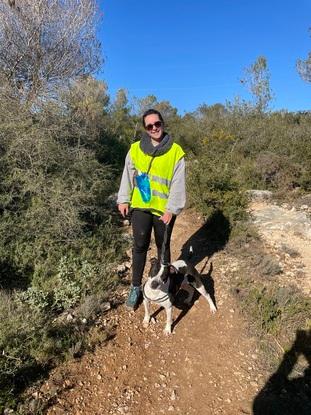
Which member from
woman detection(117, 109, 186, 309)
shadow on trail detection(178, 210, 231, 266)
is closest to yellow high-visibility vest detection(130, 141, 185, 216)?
woman detection(117, 109, 186, 309)

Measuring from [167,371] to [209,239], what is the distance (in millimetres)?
3004

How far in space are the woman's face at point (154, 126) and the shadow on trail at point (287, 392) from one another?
7.87ft

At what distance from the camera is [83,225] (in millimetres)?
5246

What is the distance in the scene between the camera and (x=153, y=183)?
3410mm

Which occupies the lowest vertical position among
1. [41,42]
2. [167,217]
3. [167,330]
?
[167,330]

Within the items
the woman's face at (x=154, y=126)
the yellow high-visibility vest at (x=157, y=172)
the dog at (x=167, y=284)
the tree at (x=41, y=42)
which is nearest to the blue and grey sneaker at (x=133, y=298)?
the dog at (x=167, y=284)

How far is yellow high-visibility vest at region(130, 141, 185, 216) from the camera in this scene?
3297 mm

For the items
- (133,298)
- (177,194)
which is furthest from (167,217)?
(133,298)

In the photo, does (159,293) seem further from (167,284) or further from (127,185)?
(127,185)

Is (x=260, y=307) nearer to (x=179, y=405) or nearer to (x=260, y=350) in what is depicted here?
(x=260, y=350)

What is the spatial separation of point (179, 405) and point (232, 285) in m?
1.95

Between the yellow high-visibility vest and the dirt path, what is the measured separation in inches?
50.3

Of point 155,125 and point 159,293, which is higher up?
point 155,125

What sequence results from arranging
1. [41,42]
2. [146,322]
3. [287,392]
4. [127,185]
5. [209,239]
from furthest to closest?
1. [41,42]
2. [209,239]
3. [146,322]
4. [127,185]
5. [287,392]
